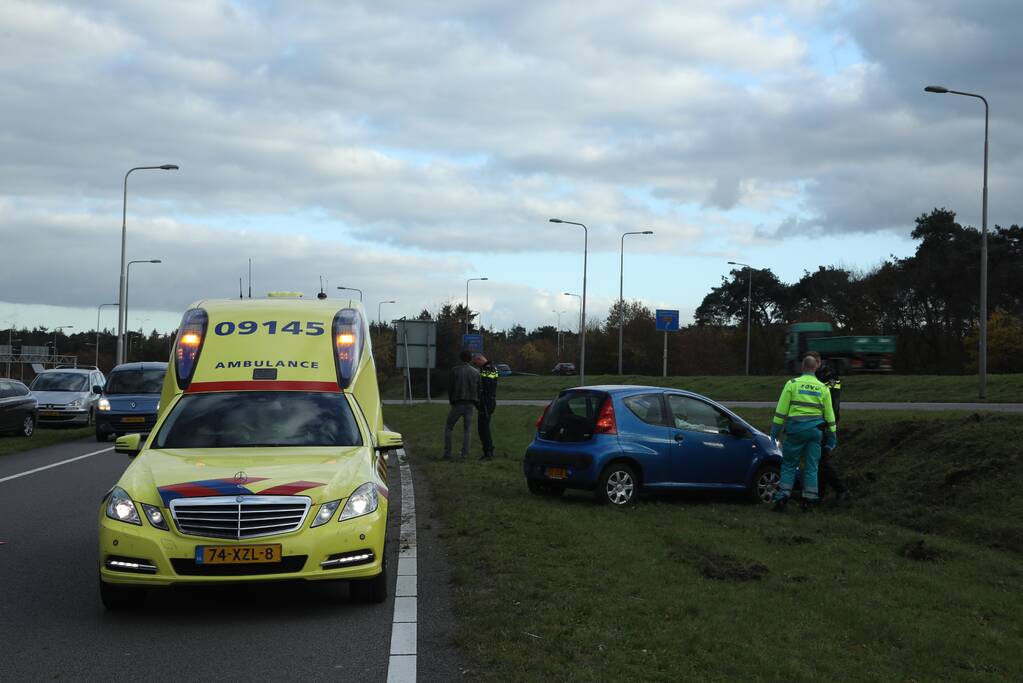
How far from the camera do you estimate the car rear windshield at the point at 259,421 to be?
866 centimetres

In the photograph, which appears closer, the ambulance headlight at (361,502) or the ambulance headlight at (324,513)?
the ambulance headlight at (324,513)

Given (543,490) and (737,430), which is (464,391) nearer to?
(543,490)

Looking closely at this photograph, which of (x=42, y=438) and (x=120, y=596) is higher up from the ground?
(x=120, y=596)

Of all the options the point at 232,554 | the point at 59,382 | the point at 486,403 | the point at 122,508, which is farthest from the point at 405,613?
the point at 59,382

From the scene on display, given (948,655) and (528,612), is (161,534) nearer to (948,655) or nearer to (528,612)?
(528,612)

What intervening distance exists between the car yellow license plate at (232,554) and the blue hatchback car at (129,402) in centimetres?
1845

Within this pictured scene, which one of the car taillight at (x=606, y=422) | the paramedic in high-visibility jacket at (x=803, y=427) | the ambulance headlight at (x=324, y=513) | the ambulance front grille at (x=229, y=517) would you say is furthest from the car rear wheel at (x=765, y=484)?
the ambulance front grille at (x=229, y=517)

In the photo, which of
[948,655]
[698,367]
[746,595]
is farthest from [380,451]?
[698,367]

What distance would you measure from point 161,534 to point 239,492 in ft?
1.83

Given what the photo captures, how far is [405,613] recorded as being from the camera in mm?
7496

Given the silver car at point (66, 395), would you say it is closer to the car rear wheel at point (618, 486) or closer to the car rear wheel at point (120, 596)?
the car rear wheel at point (618, 486)

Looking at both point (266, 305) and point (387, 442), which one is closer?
point (387, 442)

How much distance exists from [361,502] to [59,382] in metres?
26.9

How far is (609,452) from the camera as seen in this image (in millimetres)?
13055
